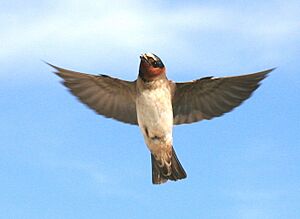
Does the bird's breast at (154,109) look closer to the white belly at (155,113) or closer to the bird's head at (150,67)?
the white belly at (155,113)

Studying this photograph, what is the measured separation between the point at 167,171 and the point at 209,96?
1.56 metres

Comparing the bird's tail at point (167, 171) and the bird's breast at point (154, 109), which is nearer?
the bird's breast at point (154, 109)

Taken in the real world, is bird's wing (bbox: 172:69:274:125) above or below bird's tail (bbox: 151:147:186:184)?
above

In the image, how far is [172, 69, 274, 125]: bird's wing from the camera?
14016 millimetres

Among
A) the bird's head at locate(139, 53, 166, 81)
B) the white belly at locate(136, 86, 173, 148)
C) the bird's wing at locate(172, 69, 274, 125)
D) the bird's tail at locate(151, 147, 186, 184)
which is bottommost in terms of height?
the bird's tail at locate(151, 147, 186, 184)

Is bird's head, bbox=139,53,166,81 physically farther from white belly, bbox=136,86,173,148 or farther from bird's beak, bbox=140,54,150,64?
white belly, bbox=136,86,173,148

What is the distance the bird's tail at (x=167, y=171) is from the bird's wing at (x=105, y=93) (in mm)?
932

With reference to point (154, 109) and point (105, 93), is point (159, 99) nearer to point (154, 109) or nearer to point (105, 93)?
point (154, 109)

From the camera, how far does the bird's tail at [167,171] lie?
47.4 feet

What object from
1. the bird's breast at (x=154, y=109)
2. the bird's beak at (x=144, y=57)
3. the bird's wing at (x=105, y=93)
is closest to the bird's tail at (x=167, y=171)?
the bird's wing at (x=105, y=93)

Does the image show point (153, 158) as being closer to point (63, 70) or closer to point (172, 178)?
point (172, 178)

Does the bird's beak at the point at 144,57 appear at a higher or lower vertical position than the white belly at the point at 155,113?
higher

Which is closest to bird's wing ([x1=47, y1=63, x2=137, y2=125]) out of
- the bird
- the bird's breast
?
the bird

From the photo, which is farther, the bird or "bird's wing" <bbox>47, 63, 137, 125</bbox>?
"bird's wing" <bbox>47, 63, 137, 125</bbox>
